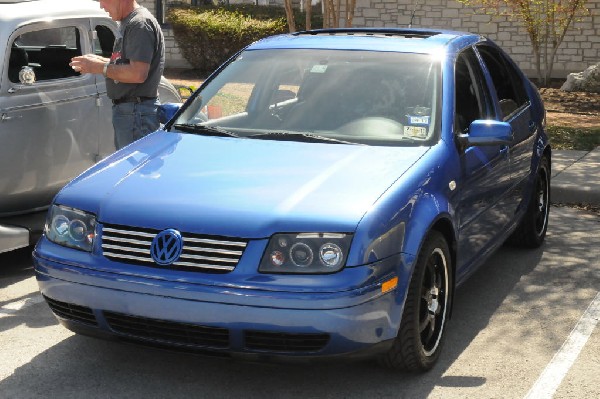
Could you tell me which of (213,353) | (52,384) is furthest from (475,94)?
(52,384)

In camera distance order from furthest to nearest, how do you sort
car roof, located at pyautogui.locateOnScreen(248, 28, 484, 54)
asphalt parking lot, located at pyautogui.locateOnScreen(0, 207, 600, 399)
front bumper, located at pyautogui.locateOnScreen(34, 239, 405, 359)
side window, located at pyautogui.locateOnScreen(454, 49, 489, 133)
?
car roof, located at pyautogui.locateOnScreen(248, 28, 484, 54) < side window, located at pyautogui.locateOnScreen(454, 49, 489, 133) < asphalt parking lot, located at pyautogui.locateOnScreen(0, 207, 600, 399) < front bumper, located at pyautogui.locateOnScreen(34, 239, 405, 359)

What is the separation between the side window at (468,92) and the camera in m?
6.24

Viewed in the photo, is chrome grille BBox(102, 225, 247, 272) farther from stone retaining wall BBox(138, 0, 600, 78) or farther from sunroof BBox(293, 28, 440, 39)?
stone retaining wall BBox(138, 0, 600, 78)

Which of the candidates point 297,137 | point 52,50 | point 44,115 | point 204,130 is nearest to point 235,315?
point 297,137

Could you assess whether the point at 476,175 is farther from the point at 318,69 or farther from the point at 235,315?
the point at 235,315

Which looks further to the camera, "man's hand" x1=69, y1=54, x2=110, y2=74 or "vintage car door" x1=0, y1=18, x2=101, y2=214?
"vintage car door" x1=0, y1=18, x2=101, y2=214

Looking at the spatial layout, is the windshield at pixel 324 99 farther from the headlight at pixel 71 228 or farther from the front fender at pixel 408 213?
the headlight at pixel 71 228

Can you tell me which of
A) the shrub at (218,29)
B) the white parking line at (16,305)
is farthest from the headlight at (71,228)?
the shrub at (218,29)

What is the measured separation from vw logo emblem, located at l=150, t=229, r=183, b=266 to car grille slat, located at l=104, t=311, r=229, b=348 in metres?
0.27

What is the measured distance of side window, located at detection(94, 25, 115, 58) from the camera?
8250 millimetres

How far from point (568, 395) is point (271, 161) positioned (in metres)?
1.80

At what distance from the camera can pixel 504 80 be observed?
24.0 feet

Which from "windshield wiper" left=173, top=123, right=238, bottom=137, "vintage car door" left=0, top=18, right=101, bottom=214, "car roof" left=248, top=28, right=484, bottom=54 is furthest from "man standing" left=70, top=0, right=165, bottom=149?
"windshield wiper" left=173, top=123, right=238, bottom=137

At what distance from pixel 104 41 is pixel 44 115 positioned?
1109 mm
